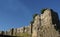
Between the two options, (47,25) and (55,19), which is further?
(55,19)

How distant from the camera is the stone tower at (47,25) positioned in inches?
1613

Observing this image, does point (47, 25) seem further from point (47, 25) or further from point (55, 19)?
point (55, 19)

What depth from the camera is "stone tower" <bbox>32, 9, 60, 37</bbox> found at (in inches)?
1613

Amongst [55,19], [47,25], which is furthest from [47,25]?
[55,19]

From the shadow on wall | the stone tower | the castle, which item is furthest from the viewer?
the shadow on wall

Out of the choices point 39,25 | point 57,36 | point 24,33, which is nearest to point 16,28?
point 24,33

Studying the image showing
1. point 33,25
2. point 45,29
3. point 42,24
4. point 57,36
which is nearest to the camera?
point 57,36

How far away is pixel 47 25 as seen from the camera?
43188 millimetres

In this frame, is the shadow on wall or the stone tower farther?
the shadow on wall

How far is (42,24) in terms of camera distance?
4534 cm

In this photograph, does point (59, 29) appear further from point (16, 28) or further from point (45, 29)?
point (16, 28)

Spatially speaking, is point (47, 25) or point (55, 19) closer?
point (47, 25)

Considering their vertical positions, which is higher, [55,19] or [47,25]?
[55,19]

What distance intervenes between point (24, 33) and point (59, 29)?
1399 cm
